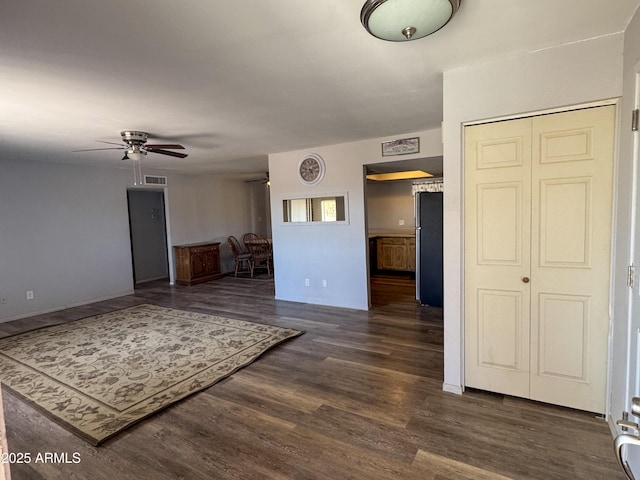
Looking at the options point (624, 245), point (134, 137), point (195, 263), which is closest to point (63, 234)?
point (195, 263)

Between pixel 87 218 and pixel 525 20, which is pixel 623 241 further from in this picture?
pixel 87 218

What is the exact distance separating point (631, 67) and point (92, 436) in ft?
12.9

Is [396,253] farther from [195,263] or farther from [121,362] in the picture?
[121,362]

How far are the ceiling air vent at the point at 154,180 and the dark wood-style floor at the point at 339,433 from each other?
4570 mm

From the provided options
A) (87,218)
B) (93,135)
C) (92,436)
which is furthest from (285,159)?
(92,436)

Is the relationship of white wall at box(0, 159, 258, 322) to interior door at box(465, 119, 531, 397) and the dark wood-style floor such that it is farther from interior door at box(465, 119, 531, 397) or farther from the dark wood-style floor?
interior door at box(465, 119, 531, 397)

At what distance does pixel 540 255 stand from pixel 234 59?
2.41 metres

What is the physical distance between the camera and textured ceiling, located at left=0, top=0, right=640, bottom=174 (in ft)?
5.32

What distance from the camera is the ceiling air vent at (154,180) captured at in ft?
21.5

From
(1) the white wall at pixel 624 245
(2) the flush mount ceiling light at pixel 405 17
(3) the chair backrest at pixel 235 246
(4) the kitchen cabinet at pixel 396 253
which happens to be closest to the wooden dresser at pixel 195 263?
(3) the chair backrest at pixel 235 246

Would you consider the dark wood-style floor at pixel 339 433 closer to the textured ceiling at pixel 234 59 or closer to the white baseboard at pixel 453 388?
the white baseboard at pixel 453 388

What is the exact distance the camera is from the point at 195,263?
714cm

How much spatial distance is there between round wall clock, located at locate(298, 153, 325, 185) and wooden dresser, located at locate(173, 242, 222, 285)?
3310 millimetres

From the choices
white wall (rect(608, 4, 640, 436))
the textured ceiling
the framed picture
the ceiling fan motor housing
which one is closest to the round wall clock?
the framed picture
